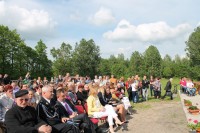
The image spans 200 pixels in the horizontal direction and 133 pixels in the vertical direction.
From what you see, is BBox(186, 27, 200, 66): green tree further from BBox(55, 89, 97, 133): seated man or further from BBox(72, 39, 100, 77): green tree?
BBox(55, 89, 97, 133): seated man

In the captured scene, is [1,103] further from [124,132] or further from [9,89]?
[124,132]

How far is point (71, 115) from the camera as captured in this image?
21.4 ft

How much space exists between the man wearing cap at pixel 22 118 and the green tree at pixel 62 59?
170 ft

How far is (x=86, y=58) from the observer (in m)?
64.6

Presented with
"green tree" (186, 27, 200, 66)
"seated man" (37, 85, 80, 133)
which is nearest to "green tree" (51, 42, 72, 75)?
"green tree" (186, 27, 200, 66)

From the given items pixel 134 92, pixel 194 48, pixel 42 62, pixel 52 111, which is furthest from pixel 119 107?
pixel 194 48

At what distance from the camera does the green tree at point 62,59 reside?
5628 centimetres

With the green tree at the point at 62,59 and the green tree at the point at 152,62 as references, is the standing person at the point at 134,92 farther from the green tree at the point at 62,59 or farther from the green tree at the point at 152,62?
the green tree at the point at 152,62

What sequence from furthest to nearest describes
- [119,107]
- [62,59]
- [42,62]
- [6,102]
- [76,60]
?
[76,60], [62,59], [42,62], [119,107], [6,102]

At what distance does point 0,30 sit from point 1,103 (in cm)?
3869

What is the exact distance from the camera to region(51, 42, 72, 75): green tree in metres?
56.3

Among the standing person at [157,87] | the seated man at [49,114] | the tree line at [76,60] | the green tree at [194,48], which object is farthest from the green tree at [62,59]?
the seated man at [49,114]

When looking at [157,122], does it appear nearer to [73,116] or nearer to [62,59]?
[73,116]

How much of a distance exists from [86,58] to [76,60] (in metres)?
2.94
